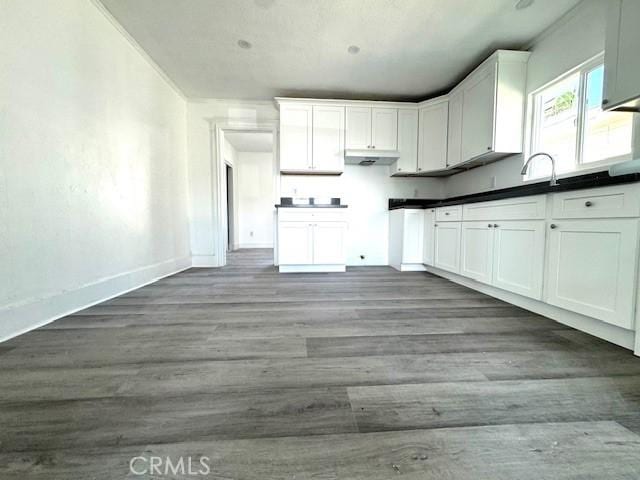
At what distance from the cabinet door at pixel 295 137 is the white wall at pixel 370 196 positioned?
23.1 inches

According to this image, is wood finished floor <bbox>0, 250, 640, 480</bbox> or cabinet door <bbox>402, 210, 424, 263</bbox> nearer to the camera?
wood finished floor <bbox>0, 250, 640, 480</bbox>

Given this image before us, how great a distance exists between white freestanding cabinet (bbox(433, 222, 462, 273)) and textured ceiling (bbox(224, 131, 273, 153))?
3.64 m

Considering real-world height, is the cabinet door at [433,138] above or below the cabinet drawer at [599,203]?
above

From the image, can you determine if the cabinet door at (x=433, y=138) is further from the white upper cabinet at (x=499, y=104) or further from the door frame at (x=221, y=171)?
the door frame at (x=221, y=171)

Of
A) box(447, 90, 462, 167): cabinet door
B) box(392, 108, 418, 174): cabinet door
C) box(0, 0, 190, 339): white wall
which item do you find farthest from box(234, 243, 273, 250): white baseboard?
box(447, 90, 462, 167): cabinet door

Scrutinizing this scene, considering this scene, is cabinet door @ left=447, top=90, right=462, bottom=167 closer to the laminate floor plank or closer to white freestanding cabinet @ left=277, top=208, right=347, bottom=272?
white freestanding cabinet @ left=277, top=208, right=347, bottom=272

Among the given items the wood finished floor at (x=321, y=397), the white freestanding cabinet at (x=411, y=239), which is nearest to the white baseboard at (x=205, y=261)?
the wood finished floor at (x=321, y=397)

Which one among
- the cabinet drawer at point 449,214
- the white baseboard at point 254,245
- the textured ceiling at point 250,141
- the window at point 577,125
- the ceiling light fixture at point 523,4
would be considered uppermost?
the textured ceiling at point 250,141

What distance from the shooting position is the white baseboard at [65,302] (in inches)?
57.4

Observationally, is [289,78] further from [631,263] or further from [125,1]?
[631,263]

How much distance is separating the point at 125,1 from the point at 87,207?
171 centimetres

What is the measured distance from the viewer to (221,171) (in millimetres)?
3906

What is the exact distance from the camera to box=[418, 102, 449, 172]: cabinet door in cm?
346

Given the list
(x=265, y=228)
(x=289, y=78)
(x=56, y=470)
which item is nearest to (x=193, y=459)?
(x=56, y=470)
